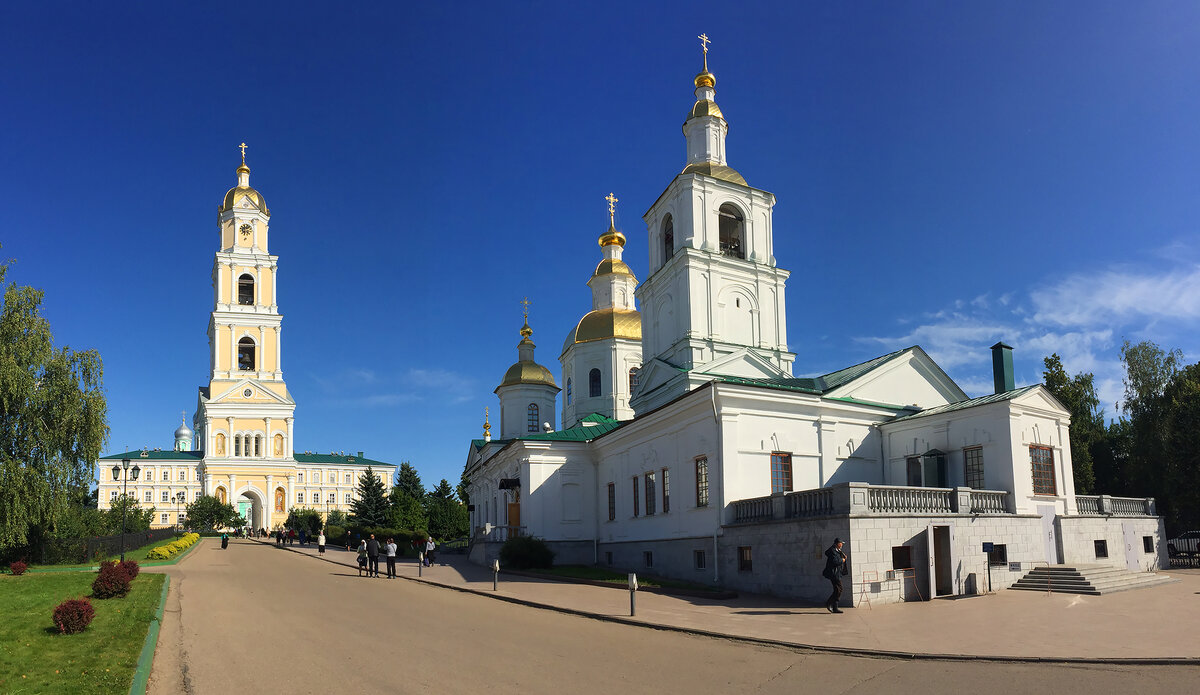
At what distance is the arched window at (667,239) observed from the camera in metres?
40.8

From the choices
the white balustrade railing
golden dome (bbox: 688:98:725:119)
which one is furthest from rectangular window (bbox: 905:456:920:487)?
golden dome (bbox: 688:98:725:119)

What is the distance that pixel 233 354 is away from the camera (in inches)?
3445

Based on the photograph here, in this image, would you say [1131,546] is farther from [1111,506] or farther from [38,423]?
[38,423]

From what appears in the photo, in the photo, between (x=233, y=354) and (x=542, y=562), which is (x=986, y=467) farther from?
(x=233, y=354)

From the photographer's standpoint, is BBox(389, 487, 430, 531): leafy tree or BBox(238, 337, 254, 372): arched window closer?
BBox(389, 487, 430, 531): leafy tree

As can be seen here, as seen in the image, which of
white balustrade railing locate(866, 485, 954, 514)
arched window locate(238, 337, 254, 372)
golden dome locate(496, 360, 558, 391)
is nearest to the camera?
white balustrade railing locate(866, 485, 954, 514)

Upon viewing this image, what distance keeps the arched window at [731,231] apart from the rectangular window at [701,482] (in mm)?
15522

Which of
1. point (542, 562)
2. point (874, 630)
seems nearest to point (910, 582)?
point (874, 630)

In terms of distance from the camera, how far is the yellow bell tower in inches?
3393

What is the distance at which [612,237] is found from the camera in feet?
183

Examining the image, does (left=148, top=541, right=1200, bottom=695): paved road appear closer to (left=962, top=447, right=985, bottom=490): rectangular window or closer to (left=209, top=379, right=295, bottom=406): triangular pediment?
(left=962, top=447, right=985, bottom=490): rectangular window

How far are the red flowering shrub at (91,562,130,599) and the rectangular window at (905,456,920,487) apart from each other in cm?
2239

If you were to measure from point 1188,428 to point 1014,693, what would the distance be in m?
29.1

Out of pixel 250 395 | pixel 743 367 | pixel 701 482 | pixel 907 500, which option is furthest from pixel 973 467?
pixel 250 395
